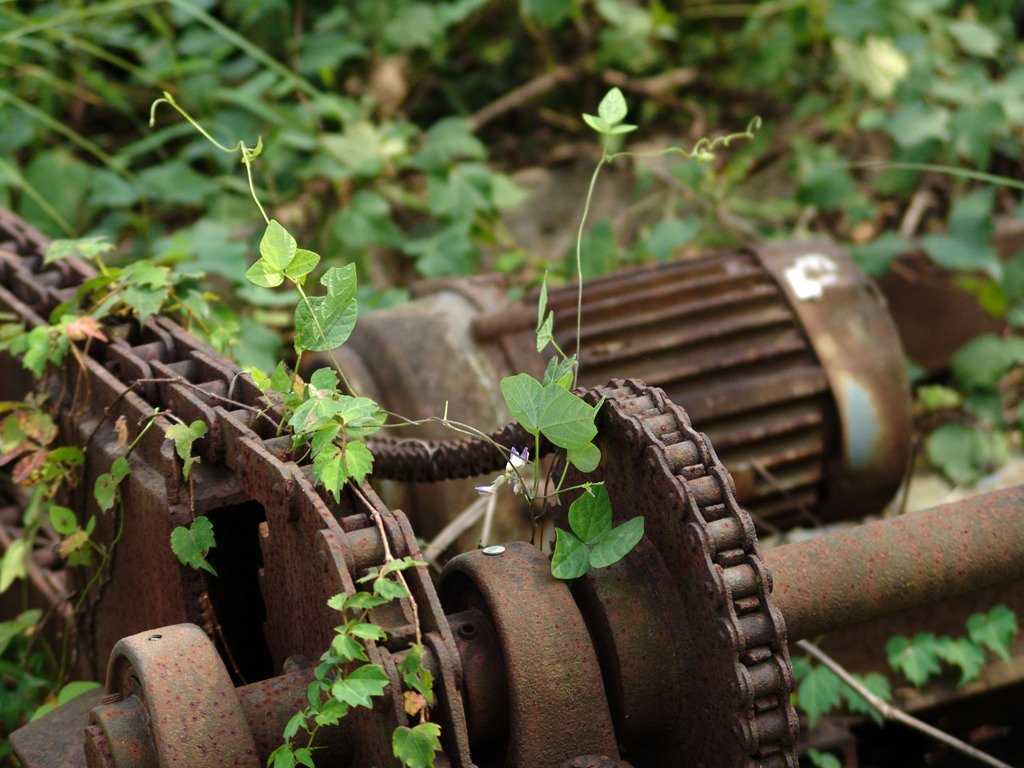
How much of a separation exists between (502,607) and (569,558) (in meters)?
0.12

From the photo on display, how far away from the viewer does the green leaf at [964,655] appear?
2.41 meters

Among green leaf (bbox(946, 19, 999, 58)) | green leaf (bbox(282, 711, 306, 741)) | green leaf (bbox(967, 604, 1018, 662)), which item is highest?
green leaf (bbox(946, 19, 999, 58))

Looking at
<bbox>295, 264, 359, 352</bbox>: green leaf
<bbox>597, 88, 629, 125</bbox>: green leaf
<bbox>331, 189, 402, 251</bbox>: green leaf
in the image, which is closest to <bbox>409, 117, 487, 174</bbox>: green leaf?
<bbox>331, 189, 402, 251</bbox>: green leaf

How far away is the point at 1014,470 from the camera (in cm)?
350

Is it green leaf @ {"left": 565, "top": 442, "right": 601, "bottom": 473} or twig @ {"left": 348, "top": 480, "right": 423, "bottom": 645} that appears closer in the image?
twig @ {"left": 348, "top": 480, "right": 423, "bottom": 645}

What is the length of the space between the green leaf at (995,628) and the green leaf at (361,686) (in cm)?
170

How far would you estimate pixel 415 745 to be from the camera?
1221 millimetres

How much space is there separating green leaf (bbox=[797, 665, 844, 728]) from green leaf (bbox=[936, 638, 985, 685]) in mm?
311

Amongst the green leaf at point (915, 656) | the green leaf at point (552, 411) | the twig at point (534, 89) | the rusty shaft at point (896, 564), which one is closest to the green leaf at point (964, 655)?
the green leaf at point (915, 656)

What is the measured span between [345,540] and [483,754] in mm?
429

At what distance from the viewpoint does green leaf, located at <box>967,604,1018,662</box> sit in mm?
2432

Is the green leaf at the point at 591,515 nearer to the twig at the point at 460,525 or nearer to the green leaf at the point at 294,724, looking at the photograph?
the green leaf at the point at 294,724

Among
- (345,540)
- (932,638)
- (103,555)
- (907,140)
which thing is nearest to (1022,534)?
(932,638)

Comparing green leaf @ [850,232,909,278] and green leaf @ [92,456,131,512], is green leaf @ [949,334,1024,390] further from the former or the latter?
green leaf @ [92,456,131,512]
